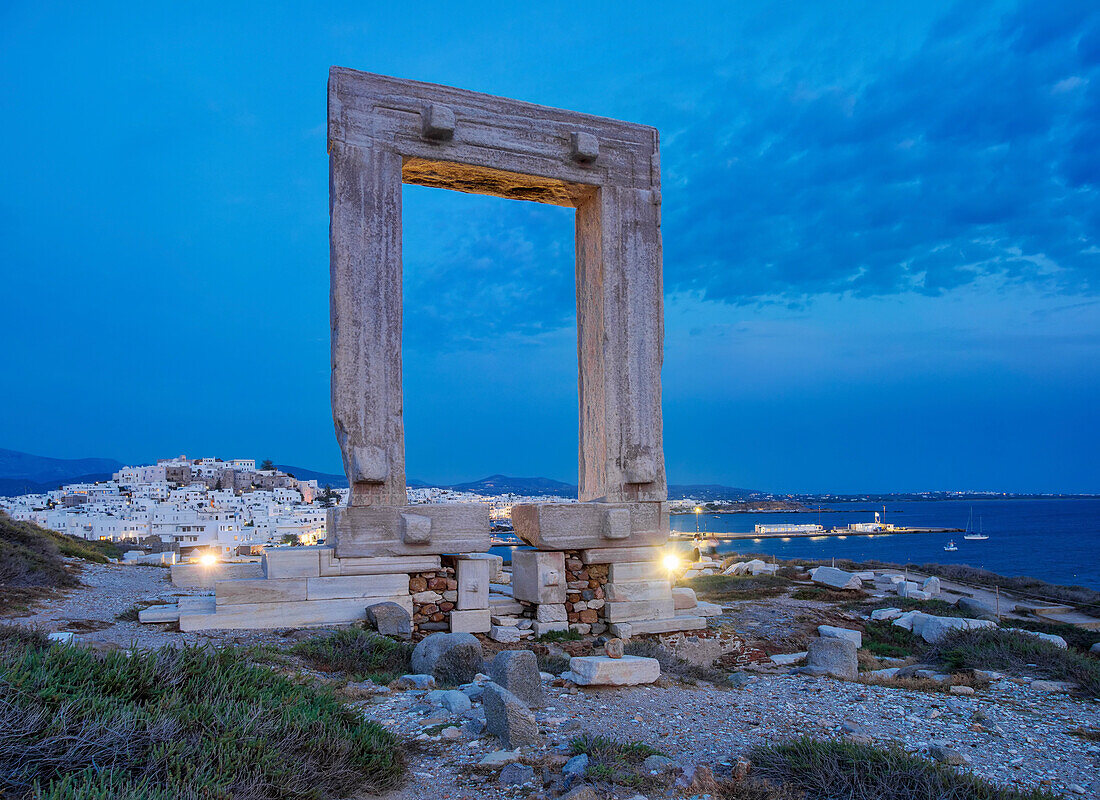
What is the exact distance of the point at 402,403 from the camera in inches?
340

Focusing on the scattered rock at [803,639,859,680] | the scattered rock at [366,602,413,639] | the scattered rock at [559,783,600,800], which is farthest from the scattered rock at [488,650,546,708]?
the scattered rock at [803,639,859,680]

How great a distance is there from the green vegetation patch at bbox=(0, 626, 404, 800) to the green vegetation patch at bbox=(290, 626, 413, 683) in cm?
213

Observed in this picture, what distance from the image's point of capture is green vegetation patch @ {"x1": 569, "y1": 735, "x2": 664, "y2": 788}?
3971 millimetres

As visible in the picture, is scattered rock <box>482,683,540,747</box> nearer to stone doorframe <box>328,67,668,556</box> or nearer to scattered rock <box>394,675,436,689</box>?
scattered rock <box>394,675,436,689</box>

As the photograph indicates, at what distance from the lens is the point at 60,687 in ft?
11.1

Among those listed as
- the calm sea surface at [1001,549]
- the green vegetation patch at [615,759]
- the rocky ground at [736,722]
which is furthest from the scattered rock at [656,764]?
the calm sea surface at [1001,549]

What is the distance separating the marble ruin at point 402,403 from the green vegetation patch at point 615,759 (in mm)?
4152

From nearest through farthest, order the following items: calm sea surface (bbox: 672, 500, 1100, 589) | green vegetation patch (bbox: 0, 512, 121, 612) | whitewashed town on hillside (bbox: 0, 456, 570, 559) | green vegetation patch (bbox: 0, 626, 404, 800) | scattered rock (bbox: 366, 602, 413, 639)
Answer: green vegetation patch (bbox: 0, 626, 404, 800)
scattered rock (bbox: 366, 602, 413, 639)
green vegetation patch (bbox: 0, 512, 121, 612)
whitewashed town on hillside (bbox: 0, 456, 570, 559)
calm sea surface (bbox: 672, 500, 1100, 589)

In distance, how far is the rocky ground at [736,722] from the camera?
442 cm

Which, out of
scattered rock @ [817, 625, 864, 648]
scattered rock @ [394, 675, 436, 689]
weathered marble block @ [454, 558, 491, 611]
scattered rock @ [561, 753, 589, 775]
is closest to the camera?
scattered rock @ [561, 753, 589, 775]

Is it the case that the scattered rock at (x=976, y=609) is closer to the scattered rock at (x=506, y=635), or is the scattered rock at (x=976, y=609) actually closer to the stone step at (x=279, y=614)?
the scattered rock at (x=506, y=635)

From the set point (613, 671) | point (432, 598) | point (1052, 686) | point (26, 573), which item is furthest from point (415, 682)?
point (26, 573)

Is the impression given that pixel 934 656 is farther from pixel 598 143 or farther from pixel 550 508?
pixel 598 143

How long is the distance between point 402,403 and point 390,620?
2469 mm
